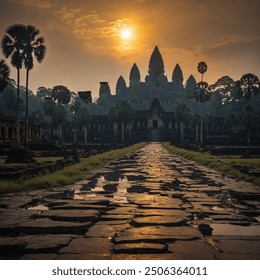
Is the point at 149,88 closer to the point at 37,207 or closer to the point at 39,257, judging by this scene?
the point at 37,207

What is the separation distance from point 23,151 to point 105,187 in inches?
410

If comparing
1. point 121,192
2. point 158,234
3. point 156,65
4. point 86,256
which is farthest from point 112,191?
point 156,65

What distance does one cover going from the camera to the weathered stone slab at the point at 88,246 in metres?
4.00

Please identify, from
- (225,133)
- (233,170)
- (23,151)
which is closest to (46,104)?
(225,133)

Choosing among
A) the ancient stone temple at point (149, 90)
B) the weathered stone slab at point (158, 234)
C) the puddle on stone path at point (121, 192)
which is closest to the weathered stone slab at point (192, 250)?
the weathered stone slab at point (158, 234)

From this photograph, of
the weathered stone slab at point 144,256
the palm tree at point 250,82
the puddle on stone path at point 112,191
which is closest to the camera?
the weathered stone slab at point 144,256

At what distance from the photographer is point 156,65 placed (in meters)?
125

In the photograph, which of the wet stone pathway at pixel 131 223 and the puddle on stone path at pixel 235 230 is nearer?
the wet stone pathway at pixel 131 223

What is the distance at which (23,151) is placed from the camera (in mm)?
18906

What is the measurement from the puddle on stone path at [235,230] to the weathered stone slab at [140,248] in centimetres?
109

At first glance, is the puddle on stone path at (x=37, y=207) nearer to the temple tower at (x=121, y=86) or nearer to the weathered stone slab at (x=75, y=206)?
the weathered stone slab at (x=75, y=206)

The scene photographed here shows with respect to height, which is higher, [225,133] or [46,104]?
[46,104]

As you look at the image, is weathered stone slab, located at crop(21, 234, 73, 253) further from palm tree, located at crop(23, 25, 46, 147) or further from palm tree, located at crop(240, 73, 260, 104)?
palm tree, located at crop(240, 73, 260, 104)
